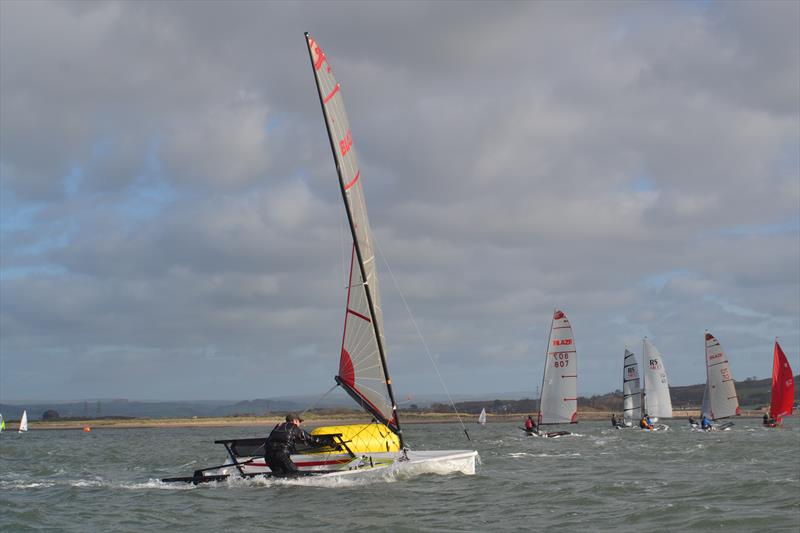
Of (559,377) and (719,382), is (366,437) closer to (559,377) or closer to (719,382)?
(559,377)

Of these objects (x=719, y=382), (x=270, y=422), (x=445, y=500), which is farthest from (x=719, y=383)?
(x=270, y=422)

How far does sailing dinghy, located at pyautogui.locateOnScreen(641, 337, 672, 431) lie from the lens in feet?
242

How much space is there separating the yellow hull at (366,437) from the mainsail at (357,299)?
14.6 inches

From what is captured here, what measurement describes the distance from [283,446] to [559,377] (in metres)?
35.8

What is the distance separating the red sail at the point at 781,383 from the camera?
6606 centimetres

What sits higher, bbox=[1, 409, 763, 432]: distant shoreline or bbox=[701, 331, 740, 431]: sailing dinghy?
bbox=[701, 331, 740, 431]: sailing dinghy

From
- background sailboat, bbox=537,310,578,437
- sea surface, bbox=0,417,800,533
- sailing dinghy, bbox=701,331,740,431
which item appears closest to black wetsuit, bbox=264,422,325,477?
sea surface, bbox=0,417,800,533

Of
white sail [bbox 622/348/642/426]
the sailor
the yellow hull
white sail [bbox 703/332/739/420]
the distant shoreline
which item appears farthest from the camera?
the distant shoreline

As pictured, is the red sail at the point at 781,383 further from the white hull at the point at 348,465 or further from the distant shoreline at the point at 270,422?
the white hull at the point at 348,465

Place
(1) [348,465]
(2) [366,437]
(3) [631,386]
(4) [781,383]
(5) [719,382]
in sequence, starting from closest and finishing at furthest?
1. (1) [348,465]
2. (2) [366,437]
3. (4) [781,383]
4. (5) [719,382]
5. (3) [631,386]

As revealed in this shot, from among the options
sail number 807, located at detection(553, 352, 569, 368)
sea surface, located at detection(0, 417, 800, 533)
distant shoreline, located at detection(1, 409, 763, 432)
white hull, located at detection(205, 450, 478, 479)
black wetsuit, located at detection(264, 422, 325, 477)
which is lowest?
distant shoreline, located at detection(1, 409, 763, 432)

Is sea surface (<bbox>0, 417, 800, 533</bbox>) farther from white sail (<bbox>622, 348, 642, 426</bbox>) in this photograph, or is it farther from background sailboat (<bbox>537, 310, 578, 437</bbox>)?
white sail (<bbox>622, 348, 642, 426</bbox>)

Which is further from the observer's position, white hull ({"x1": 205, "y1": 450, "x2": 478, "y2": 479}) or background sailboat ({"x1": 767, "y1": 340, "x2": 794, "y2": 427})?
background sailboat ({"x1": 767, "y1": 340, "x2": 794, "y2": 427})

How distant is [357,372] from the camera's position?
25406 mm
